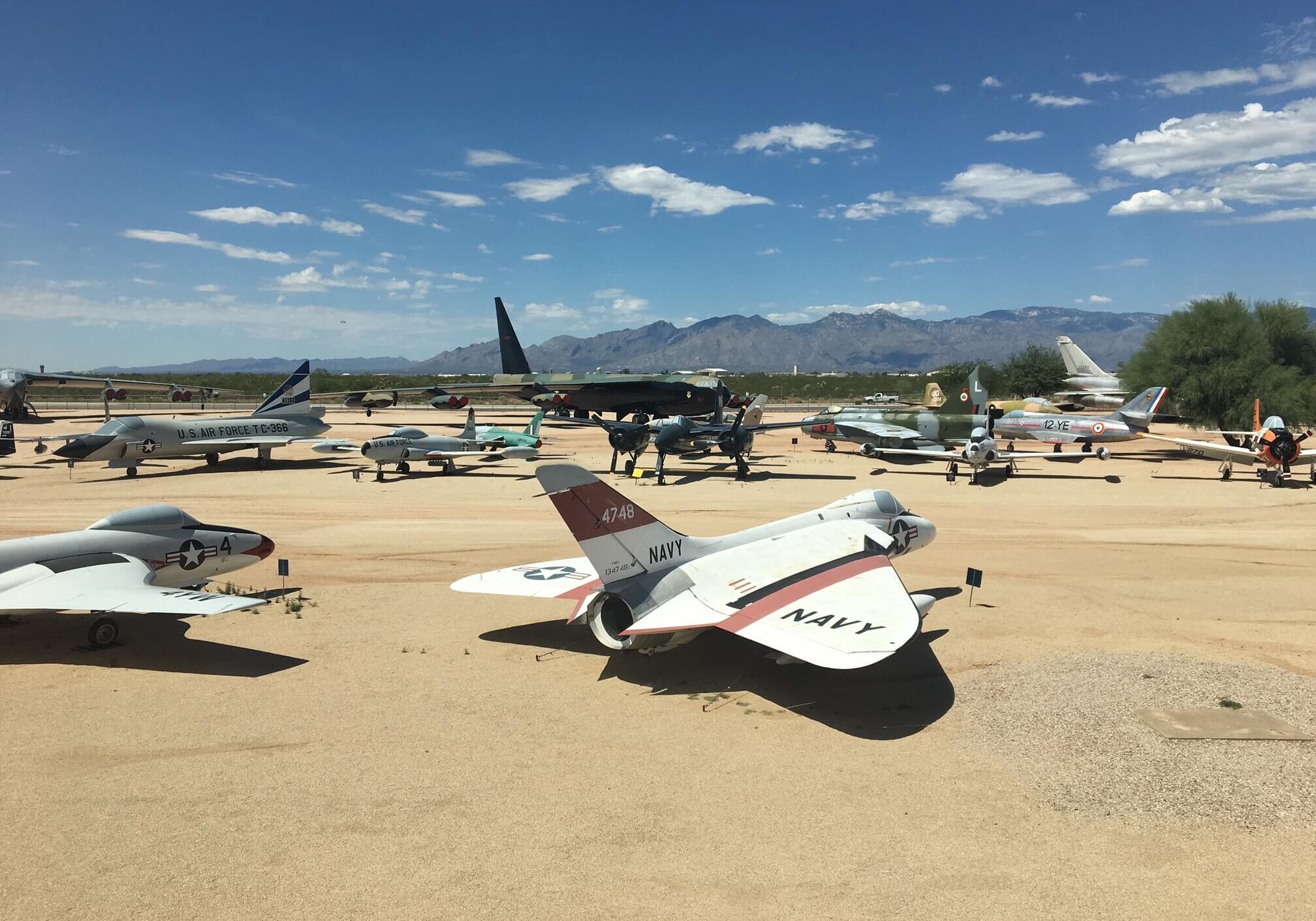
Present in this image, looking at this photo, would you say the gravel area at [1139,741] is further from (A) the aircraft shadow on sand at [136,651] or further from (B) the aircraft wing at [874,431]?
(B) the aircraft wing at [874,431]

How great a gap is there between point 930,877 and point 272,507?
95.9ft

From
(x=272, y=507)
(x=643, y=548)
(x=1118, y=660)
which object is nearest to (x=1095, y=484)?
(x=1118, y=660)

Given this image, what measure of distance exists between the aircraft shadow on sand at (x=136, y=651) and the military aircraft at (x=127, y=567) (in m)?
0.49

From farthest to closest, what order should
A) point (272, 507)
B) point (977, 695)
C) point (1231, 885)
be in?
Result: 1. point (272, 507)
2. point (977, 695)
3. point (1231, 885)

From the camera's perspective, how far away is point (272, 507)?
2995cm

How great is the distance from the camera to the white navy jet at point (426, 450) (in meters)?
37.5

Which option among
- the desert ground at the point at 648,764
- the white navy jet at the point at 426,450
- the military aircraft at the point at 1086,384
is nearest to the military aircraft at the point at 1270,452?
the desert ground at the point at 648,764

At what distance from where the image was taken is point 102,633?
14023 mm

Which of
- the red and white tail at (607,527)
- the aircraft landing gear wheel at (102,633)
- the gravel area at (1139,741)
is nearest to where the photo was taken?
the gravel area at (1139,741)

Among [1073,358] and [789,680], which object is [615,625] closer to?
[789,680]

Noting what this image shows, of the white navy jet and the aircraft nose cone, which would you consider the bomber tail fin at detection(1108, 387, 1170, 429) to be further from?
the aircraft nose cone

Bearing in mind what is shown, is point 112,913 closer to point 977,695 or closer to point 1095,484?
point 977,695

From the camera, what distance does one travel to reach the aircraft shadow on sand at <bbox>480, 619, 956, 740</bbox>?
11.5 metres

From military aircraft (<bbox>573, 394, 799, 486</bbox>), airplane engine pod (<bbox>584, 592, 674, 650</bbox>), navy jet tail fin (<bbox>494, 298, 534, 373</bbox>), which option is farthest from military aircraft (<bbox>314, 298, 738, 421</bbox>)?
airplane engine pod (<bbox>584, 592, 674, 650</bbox>)
